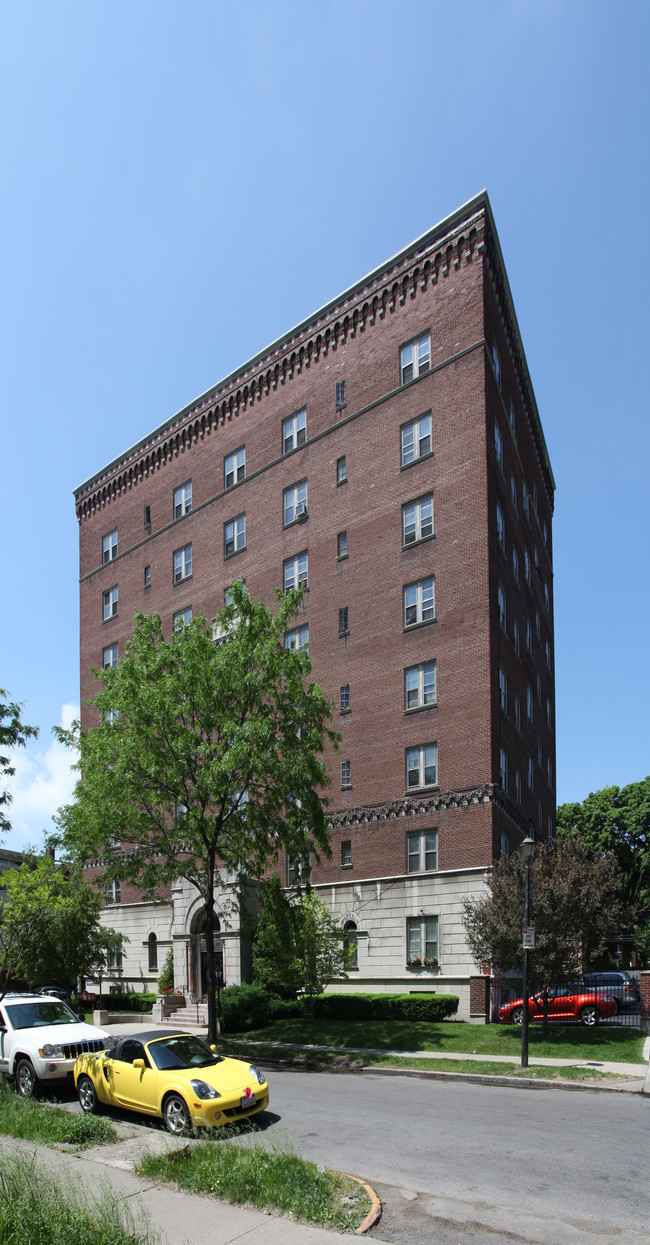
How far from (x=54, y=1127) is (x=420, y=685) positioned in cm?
2361

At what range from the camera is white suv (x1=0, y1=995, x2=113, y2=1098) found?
57.6 feet

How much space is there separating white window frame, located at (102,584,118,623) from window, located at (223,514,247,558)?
1014 centimetres

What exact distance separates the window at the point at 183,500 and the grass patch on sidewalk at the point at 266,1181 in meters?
39.5

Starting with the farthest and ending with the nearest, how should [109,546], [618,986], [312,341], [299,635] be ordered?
[109,546] → [312,341] → [299,635] → [618,986]

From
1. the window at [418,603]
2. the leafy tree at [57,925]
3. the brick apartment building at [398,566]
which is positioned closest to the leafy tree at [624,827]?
the brick apartment building at [398,566]

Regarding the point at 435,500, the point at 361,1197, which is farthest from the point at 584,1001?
the point at 361,1197

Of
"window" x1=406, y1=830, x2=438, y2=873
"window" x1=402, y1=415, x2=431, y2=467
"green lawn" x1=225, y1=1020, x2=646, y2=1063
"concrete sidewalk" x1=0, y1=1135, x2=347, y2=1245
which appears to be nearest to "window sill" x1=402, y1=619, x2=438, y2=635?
"window" x1=402, y1=415, x2=431, y2=467

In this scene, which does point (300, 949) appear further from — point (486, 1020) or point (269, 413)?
point (269, 413)

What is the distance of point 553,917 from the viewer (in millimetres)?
25516

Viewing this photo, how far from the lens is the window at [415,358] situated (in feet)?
125

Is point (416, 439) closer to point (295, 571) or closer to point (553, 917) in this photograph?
point (295, 571)

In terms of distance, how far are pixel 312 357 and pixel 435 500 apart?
11.0m

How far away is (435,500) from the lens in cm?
3628

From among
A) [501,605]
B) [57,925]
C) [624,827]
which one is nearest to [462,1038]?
[501,605]
